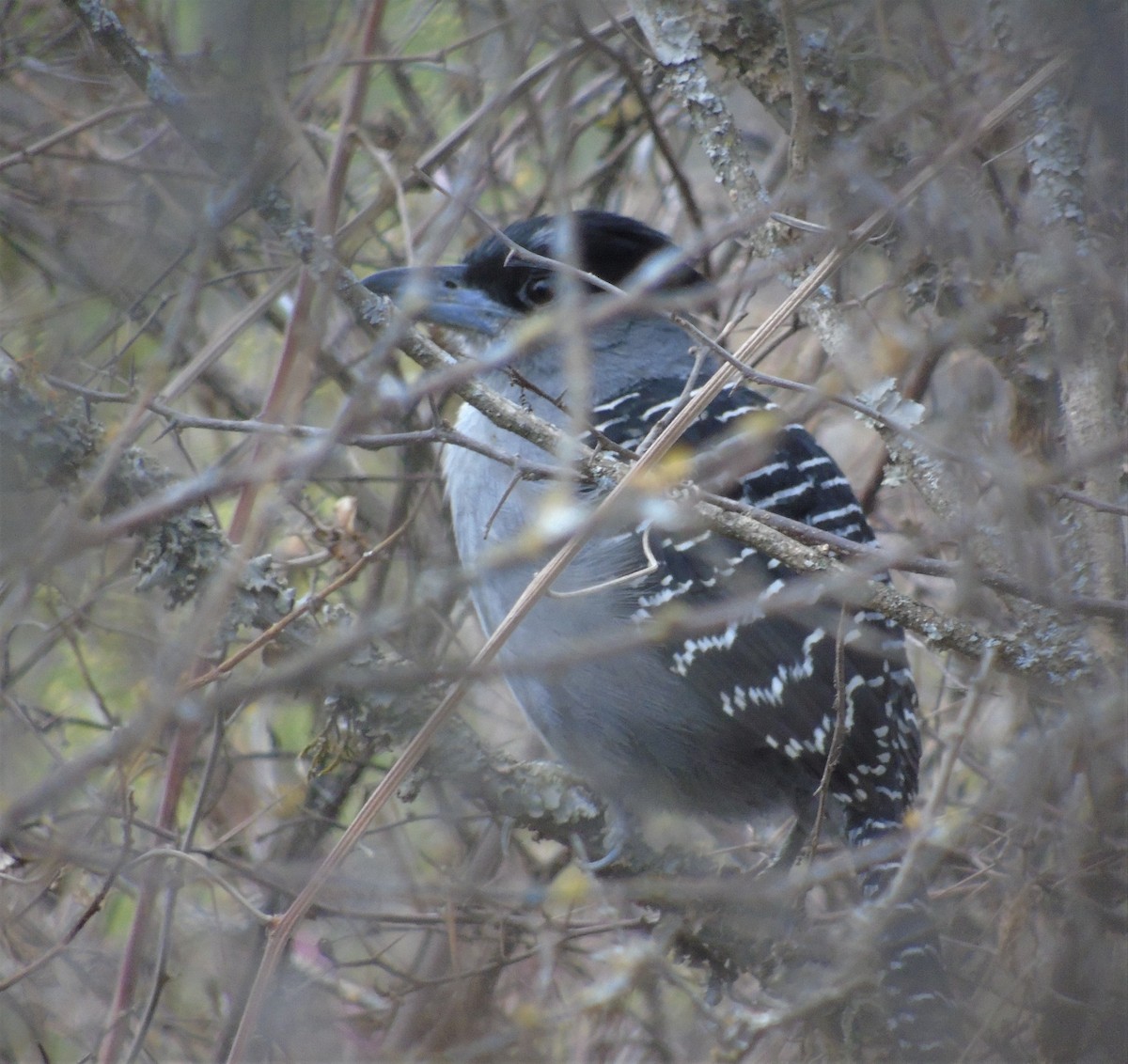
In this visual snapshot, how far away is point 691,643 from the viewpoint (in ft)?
11.0

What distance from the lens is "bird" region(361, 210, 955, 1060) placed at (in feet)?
10.6

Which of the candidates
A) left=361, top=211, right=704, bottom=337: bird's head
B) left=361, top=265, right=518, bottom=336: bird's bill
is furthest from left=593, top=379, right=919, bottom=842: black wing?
left=361, top=265, right=518, bottom=336: bird's bill

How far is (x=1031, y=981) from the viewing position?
2443 mm

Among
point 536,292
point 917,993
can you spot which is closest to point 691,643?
point 917,993

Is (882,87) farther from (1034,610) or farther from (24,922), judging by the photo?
(24,922)

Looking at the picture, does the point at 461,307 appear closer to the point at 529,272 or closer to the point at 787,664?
the point at 529,272

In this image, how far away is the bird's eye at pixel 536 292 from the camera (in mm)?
4016

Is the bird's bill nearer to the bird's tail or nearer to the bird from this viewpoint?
the bird

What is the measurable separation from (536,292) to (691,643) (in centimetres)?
141

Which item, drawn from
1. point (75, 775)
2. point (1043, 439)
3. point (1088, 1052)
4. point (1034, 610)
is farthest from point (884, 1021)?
point (75, 775)

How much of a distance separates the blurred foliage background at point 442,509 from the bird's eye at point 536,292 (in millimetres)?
394

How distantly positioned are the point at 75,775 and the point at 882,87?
295 centimetres

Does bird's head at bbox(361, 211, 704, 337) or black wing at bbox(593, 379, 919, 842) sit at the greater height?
bird's head at bbox(361, 211, 704, 337)

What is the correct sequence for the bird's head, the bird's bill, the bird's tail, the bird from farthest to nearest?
the bird's bill → the bird's head → the bird → the bird's tail
